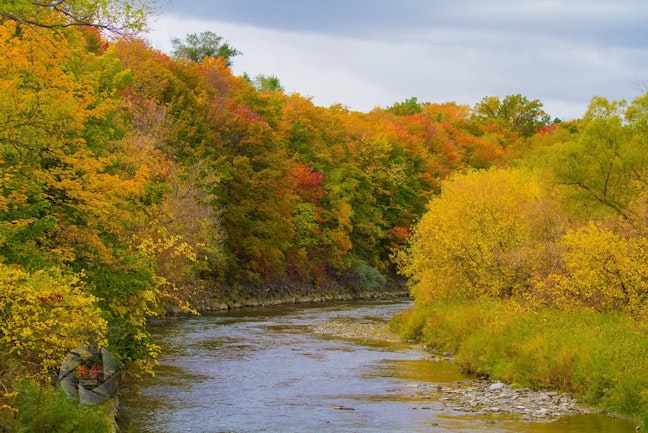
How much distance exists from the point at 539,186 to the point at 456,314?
13.1 meters

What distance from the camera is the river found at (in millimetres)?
17484

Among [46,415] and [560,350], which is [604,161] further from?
[46,415]

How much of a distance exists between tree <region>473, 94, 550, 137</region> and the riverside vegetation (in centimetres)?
5619

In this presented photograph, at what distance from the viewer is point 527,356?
22.4 m

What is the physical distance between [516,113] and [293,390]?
11466 cm

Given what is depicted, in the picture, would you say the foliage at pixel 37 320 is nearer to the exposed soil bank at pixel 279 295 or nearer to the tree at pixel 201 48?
the exposed soil bank at pixel 279 295

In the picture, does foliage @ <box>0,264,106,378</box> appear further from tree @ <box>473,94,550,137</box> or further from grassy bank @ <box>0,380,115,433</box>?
tree @ <box>473,94,550,137</box>

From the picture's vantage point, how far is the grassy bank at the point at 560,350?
715 inches

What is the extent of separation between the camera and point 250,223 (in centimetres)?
5338

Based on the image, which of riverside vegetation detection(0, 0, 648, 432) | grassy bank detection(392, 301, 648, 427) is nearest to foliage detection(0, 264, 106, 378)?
riverside vegetation detection(0, 0, 648, 432)

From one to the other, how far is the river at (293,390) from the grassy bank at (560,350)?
832 millimetres

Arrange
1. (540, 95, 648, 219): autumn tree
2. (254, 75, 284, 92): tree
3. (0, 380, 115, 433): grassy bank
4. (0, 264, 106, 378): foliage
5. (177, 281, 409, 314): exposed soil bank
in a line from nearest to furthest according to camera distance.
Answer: (0, 264, 106, 378): foliage < (0, 380, 115, 433): grassy bank < (540, 95, 648, 219): autumn tree < (177, 281, 409, 314): exposed soil bank < (254, 75, 284, 92): tree

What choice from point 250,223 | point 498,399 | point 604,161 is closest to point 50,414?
point 498,399

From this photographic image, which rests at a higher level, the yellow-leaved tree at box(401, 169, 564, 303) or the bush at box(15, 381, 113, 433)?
the yellow-leaved tree at box(401, 169, 564, 303)
